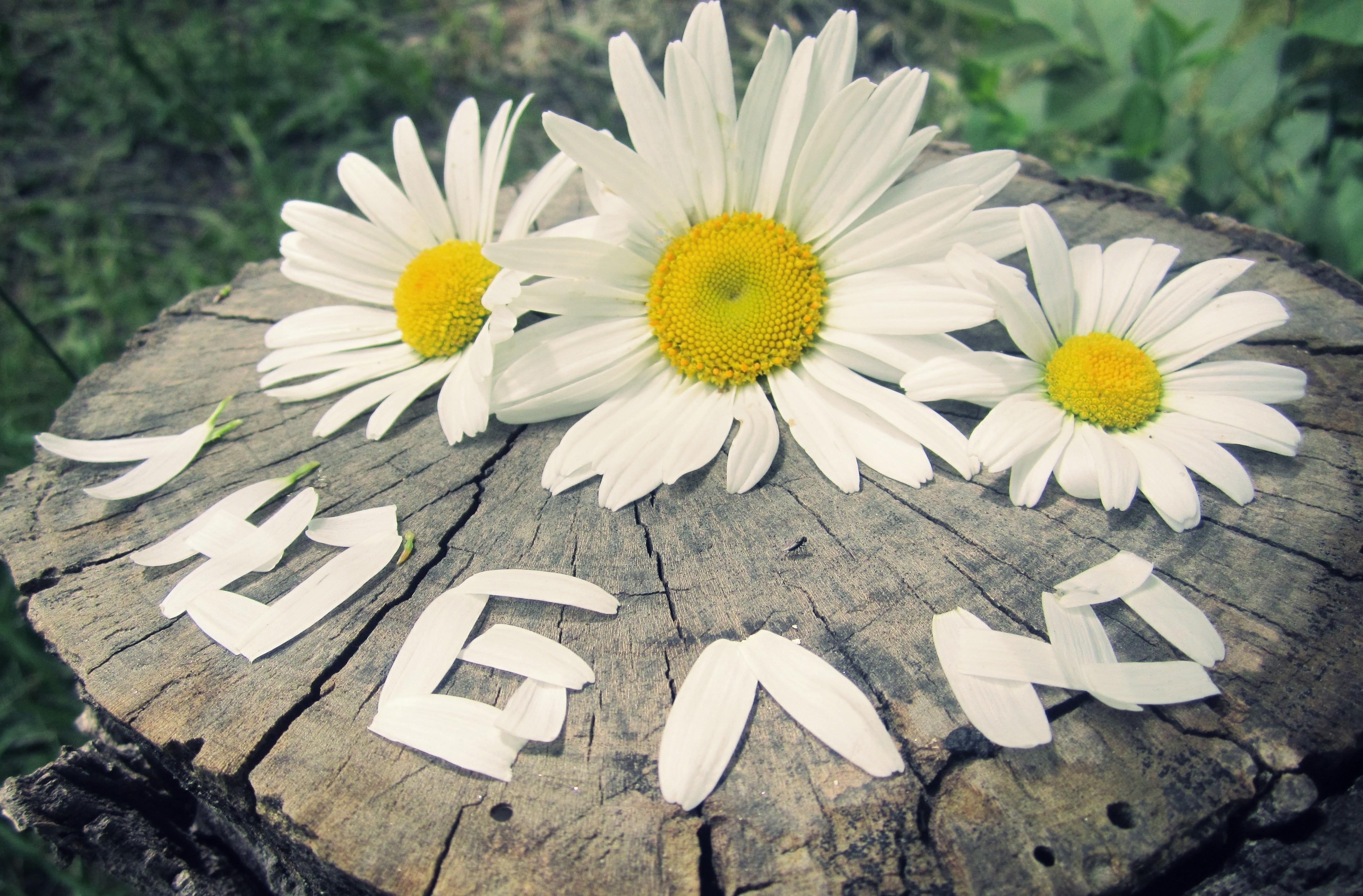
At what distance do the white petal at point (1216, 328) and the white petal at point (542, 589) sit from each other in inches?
41.3

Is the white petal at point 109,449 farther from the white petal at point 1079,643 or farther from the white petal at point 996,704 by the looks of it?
the white petal at point 1079,643

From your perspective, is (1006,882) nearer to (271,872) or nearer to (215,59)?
(271,872)

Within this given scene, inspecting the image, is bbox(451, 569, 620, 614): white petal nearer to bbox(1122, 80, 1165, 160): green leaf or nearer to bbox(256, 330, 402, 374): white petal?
bbox(256, 330, 402, 374): white petal

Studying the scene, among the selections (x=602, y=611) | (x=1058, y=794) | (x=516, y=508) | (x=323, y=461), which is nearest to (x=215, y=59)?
(x=323, y=461)

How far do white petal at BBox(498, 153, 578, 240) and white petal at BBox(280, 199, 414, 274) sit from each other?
287 millimetres

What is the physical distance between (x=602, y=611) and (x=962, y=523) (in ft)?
1.96

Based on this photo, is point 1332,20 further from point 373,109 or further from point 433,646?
point 373,109

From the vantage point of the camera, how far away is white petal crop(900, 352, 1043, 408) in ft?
4.69

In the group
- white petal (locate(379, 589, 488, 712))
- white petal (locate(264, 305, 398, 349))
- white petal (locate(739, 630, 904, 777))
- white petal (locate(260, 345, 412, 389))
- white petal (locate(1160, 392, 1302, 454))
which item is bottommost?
white petal (locate(739, 630, 904, 777))

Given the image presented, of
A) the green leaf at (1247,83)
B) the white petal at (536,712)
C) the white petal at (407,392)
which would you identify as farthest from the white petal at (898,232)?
the green leaf at (1247,83)

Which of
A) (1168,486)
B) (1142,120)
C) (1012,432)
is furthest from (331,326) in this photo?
(1142,120)

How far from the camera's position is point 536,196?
1.73 metres

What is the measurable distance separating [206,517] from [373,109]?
2874 mm

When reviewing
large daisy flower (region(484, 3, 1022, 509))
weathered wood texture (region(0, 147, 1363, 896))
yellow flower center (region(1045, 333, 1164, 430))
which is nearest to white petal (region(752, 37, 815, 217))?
large daisy flower (region(484, 3, 1022, 509))
